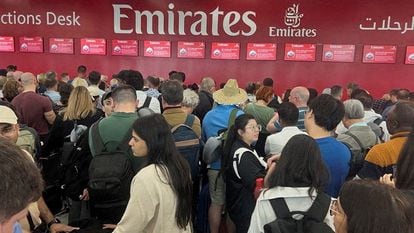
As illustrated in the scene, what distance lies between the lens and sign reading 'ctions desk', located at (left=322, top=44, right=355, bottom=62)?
8.04 m

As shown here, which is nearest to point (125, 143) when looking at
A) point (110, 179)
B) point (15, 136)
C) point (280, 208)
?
point (110, 179)

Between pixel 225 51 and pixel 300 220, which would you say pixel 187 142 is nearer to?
pixel 300 220

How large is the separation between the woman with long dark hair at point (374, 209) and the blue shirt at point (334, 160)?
1256mm

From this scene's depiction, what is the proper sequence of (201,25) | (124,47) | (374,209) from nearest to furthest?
1. (374,209)
2. (201,25)
3. (124,47)

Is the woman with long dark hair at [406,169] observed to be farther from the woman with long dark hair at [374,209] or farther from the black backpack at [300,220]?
the woman with long dark hair at [374,209]

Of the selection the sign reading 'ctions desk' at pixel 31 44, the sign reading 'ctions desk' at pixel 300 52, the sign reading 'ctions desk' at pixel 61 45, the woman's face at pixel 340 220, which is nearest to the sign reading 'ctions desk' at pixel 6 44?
the sign reading 'ctions desk' at pixel 31 44

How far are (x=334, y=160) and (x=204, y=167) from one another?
1.45 meters

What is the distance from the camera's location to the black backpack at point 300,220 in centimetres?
183

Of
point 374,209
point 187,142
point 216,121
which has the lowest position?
point 187,142

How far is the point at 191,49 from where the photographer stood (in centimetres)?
874

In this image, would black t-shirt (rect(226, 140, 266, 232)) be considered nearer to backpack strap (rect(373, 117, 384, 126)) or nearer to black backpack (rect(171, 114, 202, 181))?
black backpack (rect(171, 114, 202, 181))

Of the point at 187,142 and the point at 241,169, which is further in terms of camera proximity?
the point at 187,142

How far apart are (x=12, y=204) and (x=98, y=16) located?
858 centimetres

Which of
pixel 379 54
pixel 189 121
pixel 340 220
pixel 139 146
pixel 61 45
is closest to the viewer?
pixel 340 220
